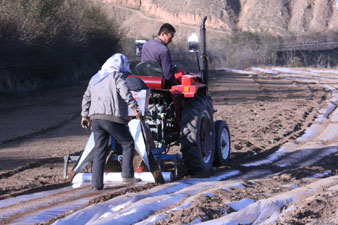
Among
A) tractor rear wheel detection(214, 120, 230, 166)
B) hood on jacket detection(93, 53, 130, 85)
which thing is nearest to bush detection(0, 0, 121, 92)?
tractor rear wheel detection(214, 120, 230, 166)

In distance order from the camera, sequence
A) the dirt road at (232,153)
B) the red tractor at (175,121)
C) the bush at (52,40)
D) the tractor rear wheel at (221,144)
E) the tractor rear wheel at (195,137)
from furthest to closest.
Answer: the bush at (52,40) → the tractor rear wheel at (221,144) → the tractor rear wheel at (195,137) → the red tractor at (175,121) → the dirt road at (232,153)

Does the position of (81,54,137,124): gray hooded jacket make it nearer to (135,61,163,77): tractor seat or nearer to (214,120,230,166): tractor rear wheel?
(135,61,163,77): tractor seat

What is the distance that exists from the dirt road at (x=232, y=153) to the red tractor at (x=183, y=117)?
0.39 metres

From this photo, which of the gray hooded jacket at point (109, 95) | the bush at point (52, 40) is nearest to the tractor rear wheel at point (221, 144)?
the gray hooded jacket at point (109, 95)

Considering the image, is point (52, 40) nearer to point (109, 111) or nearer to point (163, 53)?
point (163, 53)

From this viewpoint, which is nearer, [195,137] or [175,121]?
[195,137]

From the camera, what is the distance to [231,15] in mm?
92125

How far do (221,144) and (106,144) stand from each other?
272 centimetres

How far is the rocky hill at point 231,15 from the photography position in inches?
3479

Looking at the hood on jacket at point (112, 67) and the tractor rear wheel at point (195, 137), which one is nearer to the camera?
the hood on jacket at point (112, 67)

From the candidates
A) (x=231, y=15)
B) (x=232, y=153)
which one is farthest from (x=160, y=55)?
(x=231, y=15)

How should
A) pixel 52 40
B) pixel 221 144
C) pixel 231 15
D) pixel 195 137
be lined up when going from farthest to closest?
pixel 231 15, pixel 52 40, pixel 221 144, pixel 195 137

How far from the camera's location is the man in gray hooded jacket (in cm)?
701

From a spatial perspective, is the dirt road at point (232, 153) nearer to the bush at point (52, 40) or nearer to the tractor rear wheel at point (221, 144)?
the tractor rear wheel at point (221, 144)
